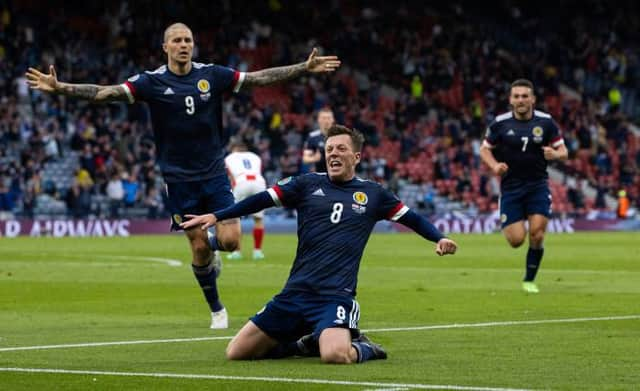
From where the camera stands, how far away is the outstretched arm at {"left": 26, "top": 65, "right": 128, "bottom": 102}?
12777 millimetres

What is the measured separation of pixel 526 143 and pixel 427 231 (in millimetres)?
8520

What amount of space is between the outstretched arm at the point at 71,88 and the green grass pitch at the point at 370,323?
2.16 meters

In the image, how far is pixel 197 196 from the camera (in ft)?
46.4

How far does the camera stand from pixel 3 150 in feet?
140

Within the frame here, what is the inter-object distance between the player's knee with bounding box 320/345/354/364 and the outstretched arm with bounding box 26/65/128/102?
12.1ft

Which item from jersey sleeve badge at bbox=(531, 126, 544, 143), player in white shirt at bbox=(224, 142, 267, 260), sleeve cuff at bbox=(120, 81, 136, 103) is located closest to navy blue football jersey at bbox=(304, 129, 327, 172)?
player in white shirt at bbox=(224, 142, 267, 260)

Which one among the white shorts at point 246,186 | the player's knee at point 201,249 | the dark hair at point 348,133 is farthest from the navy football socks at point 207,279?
the white shorts at point 246,186

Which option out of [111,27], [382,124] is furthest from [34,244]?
[382,124]

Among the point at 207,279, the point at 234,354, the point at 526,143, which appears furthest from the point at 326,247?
the point at 526,143

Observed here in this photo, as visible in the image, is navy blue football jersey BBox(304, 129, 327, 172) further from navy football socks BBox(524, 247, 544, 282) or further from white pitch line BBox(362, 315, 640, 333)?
white pitch line BBox(362, 315, 640, 333)

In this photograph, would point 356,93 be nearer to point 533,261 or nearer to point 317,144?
point 317,144

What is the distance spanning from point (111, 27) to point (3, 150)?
8254 mm

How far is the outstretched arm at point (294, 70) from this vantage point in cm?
1316

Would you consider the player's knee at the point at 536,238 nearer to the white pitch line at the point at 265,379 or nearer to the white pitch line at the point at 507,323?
the white pitch line at the point at 507,323
